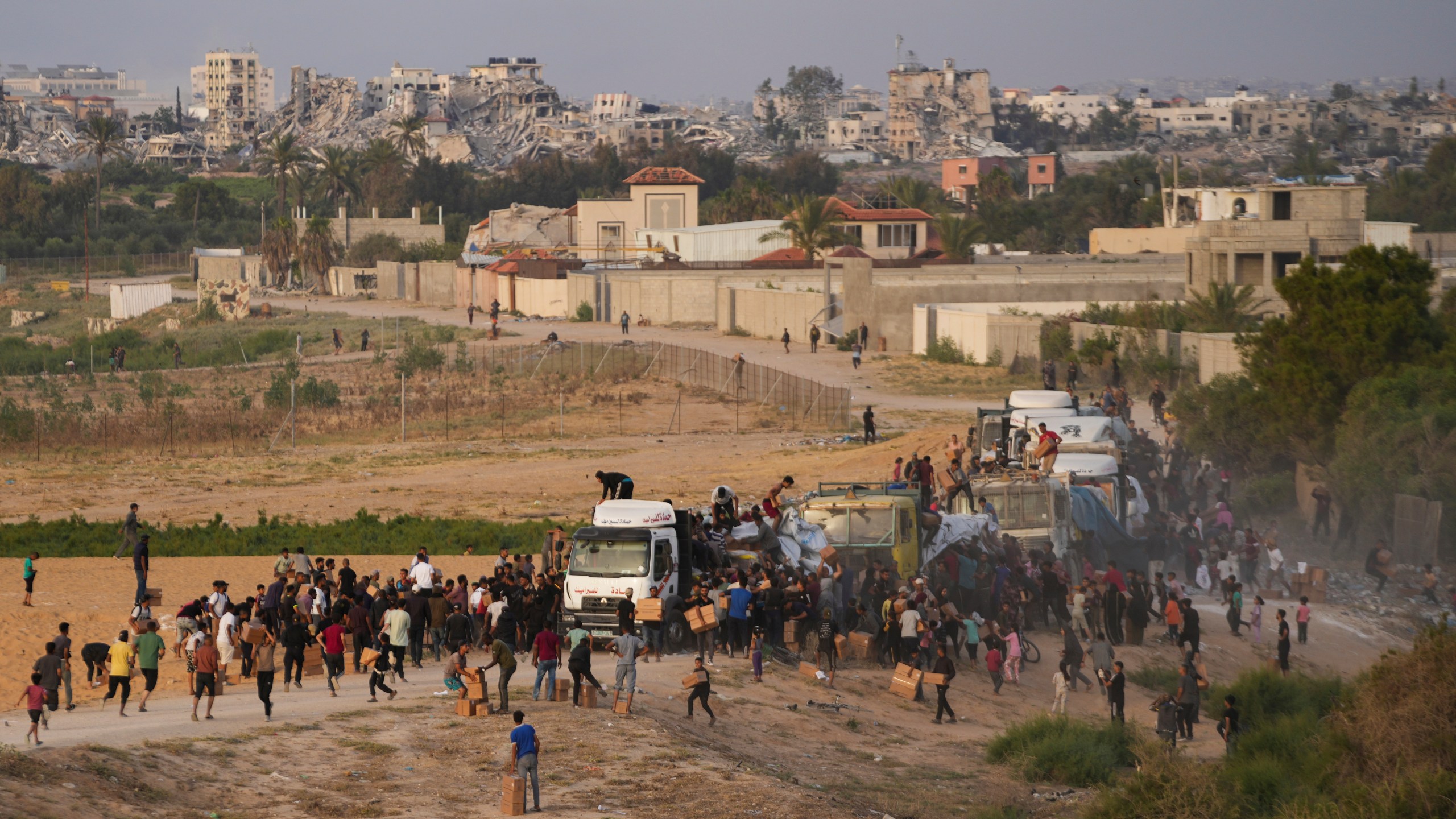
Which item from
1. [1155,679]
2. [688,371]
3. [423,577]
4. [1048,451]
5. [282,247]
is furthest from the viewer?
[282,247]

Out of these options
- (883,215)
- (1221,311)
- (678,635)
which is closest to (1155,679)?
(678,635)

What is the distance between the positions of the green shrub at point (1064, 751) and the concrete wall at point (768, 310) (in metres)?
44.5

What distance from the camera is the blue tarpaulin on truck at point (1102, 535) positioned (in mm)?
25719

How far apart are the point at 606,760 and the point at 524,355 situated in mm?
41359

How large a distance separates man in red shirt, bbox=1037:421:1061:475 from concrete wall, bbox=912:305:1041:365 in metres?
25.4

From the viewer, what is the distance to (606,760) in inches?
648

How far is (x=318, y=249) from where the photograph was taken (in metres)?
96.3

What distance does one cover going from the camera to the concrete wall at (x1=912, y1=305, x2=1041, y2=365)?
174 feet

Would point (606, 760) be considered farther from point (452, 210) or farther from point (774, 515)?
point (452, 210)

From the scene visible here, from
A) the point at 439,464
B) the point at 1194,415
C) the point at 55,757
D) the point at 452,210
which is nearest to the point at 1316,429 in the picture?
the point at 1194,415

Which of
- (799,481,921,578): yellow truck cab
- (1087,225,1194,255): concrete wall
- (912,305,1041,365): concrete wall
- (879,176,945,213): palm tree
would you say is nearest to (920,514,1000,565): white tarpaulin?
(799,481,921,578): yellow truck cab

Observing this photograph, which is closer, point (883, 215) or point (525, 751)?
point (525, 751)

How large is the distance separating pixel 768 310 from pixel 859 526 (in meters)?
43.7

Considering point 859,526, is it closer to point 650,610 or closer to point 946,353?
point 650,610
